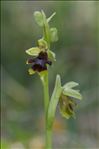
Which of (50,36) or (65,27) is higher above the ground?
(50,36)

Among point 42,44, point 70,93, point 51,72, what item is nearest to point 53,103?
point 70,93

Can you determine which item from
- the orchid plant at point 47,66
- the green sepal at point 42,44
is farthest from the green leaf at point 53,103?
the green sepal at point 42,44

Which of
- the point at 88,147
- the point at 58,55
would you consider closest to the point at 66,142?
the point at 88,147

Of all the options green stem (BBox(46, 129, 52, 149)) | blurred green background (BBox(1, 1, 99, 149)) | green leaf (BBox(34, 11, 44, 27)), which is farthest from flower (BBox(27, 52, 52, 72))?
→ blurred green background (BBox(1, 1, 99, 149))

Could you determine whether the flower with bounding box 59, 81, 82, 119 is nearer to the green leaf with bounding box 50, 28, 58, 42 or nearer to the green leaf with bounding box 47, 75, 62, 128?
the green leaf with bounding box 47, 75, 62, 128

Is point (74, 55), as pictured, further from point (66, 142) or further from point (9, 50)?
point (66, 142)

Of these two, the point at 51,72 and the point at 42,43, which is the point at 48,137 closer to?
the point at 42,43
